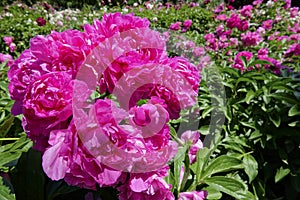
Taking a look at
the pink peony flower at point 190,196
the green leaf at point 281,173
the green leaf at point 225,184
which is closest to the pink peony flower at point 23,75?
the pink peony flower at point 190,196

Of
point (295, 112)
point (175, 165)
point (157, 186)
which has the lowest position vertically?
point (295, 112)

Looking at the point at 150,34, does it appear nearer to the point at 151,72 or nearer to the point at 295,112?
the point at 151,72

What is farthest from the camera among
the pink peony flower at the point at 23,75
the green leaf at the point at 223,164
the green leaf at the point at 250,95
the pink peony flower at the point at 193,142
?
the green leaf at the point at 250,95

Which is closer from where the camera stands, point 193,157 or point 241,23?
point 193,157

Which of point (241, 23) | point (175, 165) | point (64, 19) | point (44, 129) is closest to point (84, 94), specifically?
point (44, 129)

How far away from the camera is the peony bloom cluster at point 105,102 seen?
0.77 m

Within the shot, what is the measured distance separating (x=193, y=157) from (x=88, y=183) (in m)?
0.56

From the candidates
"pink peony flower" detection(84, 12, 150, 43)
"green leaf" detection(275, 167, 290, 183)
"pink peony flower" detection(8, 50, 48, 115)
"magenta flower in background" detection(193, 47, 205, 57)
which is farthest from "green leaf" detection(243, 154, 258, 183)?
"magenta flower in background" detection(193, 47, 205, 57)

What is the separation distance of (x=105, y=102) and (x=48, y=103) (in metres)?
0.13

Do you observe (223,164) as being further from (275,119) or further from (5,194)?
(5,194)

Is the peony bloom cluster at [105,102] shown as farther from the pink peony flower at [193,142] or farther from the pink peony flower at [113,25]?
the pink peony flower at [193,142]

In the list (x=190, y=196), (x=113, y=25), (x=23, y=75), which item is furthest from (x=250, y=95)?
(x=23, y=75)

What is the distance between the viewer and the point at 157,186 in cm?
85

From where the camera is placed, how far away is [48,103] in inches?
31.1
